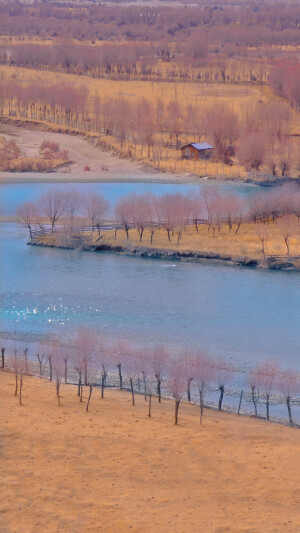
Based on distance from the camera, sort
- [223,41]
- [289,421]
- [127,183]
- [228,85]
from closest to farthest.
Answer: [289,421] → [127,183] → [228,85] → [223,41]

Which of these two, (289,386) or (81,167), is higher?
(289,386)

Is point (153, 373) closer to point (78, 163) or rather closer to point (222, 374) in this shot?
point (222, 374)

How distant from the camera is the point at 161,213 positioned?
28641mm

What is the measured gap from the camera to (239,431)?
14.4 meters

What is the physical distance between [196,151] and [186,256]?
16115mm

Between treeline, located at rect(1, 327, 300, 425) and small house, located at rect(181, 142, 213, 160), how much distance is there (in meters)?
24.4

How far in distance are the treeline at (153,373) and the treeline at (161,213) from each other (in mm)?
10306

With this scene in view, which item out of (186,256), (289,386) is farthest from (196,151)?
(289,386)

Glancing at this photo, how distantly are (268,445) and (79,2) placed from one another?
13342 centimetres

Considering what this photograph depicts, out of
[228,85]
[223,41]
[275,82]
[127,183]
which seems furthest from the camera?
[223,41]

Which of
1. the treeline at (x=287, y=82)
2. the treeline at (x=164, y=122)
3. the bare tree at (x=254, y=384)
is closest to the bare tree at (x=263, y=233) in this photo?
the bare tree at (x=254, y=384)

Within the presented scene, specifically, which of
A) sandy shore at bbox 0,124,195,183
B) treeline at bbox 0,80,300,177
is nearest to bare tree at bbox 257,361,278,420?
sandy shore at bbox 0,124,195,183

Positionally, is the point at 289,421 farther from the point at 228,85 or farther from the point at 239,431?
the point at 228,85

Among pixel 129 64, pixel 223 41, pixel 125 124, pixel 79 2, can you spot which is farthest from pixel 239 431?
pixel 79 2
